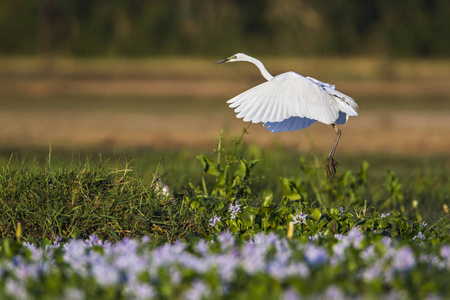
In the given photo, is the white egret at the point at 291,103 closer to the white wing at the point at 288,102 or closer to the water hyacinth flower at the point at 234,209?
the white wing at the point at 288,102

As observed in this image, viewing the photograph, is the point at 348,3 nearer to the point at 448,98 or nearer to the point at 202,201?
the point at 448,98

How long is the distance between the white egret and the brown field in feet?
10.3

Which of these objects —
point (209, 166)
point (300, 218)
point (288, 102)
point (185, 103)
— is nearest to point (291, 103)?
point (288, 102)

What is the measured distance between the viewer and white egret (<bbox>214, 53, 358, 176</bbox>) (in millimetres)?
3865

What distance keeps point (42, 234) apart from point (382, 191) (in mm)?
3178

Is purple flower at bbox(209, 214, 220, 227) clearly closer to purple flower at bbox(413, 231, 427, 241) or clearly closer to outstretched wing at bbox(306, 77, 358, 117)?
outstretched wing at bbox(306, 77, 358, 117)

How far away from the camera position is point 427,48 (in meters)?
25.1

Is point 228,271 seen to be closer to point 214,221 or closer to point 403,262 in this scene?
point 403,262

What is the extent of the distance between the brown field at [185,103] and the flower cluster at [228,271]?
405 cm

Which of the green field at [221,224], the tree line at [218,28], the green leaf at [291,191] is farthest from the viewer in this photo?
the tree line at [218,28]

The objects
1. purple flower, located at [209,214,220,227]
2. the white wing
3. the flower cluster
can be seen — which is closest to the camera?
the flower cluster

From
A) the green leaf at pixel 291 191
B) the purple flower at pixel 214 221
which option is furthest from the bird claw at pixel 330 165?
the purple flower at pixel 214 221

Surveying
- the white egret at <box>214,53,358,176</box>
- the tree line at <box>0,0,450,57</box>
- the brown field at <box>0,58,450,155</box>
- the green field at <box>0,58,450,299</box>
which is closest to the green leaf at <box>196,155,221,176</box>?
the green field at <box>0,58,450,299</box>

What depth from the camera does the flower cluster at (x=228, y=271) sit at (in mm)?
2691
